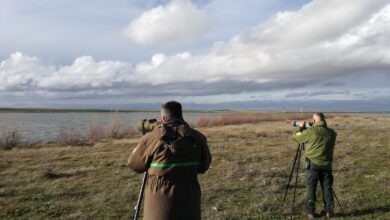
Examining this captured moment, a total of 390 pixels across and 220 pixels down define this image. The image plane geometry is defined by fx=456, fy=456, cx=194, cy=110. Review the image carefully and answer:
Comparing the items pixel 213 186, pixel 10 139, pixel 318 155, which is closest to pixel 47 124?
pixel 10 139

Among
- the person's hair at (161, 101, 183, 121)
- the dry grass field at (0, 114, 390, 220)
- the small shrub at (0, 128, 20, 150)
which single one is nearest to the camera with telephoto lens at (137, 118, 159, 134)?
the person's hair at (161, 101, 183, 121)

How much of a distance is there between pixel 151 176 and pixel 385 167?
41.6 ft

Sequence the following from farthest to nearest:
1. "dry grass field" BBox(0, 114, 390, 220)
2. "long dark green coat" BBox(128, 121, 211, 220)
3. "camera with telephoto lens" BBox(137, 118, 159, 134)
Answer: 1. "dry grass field" BBox(0, 114, 390, 220)
2. "camera with telephoto lens" BBox(137, 118, 159, 134)
3. "long dark green coat" BBox(128, 121, 211, 220)

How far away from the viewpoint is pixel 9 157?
20.4 meters

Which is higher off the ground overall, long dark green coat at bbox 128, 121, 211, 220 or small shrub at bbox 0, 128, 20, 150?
long dark green coat at bbox 128, 121, 211, 220

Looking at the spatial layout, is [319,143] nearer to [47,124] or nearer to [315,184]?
[315,184]

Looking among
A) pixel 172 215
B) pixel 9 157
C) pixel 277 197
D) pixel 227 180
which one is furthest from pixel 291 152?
pixel 172 215

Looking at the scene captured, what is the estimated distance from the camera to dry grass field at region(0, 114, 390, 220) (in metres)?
9.80

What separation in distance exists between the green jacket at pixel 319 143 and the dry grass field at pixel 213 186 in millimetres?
1258

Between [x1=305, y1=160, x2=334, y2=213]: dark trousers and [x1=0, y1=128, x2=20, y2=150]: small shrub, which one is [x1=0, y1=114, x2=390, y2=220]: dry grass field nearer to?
[x1=305, y1=160, x2=334, y2=213]: dark trousers

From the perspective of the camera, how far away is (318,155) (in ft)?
29.0

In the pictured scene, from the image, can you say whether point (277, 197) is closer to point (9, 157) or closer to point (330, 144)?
point (330, 144)

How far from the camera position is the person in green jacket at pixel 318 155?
29.0ft

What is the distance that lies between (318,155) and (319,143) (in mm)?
234
